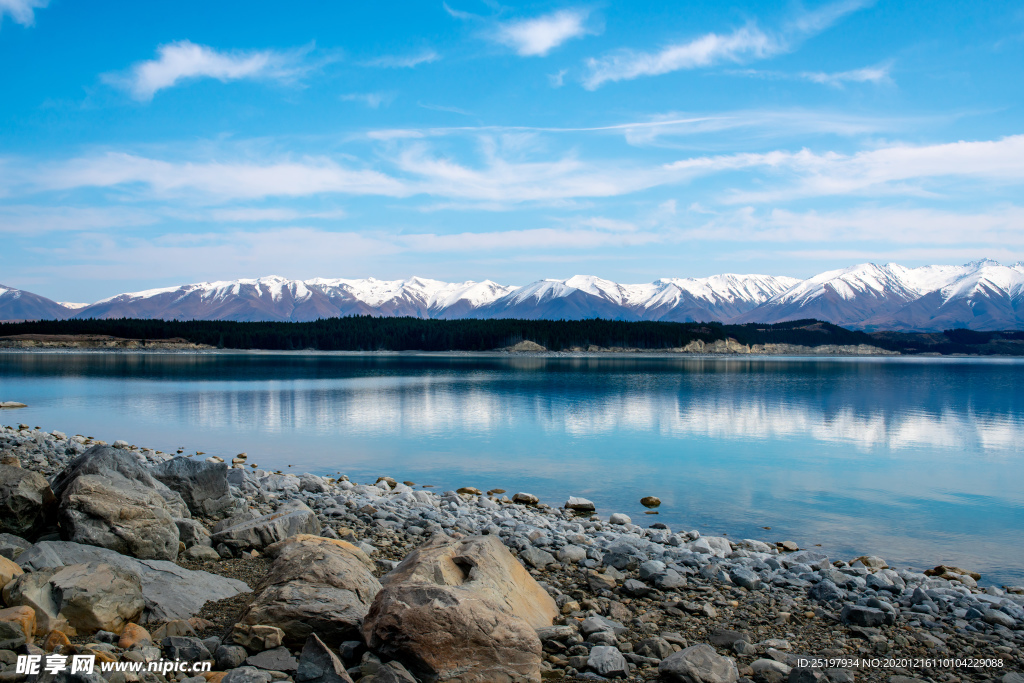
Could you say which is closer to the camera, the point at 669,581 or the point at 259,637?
the point at 259,637

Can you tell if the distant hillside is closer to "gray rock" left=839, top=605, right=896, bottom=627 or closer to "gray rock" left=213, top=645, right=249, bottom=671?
"gray rock" left=839, top=605, right=896, bottom=627

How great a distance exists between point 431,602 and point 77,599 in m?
3.39

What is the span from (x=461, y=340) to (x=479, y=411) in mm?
118599

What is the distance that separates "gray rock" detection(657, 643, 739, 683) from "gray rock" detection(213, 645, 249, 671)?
3.85m

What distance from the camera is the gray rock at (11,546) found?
7.22 metres

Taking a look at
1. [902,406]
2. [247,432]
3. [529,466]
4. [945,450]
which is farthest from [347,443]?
[902,406]

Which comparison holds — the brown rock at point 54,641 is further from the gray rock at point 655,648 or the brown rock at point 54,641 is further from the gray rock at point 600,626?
the gray rock at point 655,648

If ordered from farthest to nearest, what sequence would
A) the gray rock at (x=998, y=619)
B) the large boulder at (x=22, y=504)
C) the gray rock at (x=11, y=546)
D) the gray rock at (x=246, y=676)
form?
the large boulder at (x=22, y=504)
the gray rock at (x=998, y=619)
the gray rock at (x=11, y=546)
the gray rock at (x=246, y=676)

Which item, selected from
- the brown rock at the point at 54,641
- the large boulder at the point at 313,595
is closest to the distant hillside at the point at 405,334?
the large boulder at the point at 313,595

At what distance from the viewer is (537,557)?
993 centimetres

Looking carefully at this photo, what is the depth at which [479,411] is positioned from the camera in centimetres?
3803

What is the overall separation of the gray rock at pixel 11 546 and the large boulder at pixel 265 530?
2230mm

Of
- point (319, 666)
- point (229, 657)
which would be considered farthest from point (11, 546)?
point (319, 666)

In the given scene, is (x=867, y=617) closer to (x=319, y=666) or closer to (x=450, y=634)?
(x=450, y=634)
